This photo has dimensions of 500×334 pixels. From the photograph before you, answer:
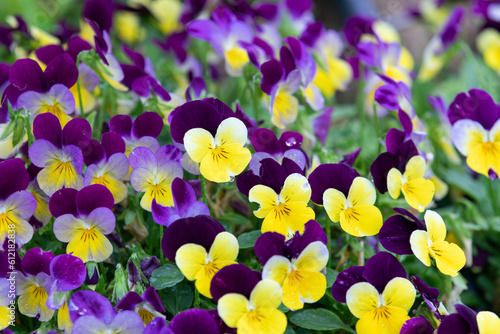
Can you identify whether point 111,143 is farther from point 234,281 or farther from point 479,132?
point 479,132

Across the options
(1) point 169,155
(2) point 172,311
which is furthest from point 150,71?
(2) point 172,311

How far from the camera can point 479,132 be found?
3.06ft

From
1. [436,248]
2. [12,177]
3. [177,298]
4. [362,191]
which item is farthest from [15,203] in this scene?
[436,248]

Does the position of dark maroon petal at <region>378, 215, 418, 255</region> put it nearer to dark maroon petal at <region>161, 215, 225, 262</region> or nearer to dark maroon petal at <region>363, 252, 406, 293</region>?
dark maroon petal at <region>363, 252, 406, 293</region>

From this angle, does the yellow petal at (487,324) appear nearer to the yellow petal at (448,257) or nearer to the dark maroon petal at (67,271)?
the yellow petal at (448,257)

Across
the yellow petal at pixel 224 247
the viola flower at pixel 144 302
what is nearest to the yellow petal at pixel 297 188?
the yellow petal at pixel 224 247

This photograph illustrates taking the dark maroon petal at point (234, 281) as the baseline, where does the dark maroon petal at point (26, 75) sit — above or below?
above

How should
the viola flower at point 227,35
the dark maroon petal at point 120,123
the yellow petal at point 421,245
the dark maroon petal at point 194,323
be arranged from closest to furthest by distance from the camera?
the dark maroon petal at point 194,323 < the yellow petal at point 421,245 < the dark maroon petal at point 120,123 < the viola flower at point 227,35

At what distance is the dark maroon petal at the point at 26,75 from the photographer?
0.83 metres

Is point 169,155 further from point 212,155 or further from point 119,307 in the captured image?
point 119,307

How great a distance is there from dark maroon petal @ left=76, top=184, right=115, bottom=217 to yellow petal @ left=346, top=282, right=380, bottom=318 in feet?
1.10

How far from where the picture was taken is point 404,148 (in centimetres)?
84

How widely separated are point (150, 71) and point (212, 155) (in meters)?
0.42

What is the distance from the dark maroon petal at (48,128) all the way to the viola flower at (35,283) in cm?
15
